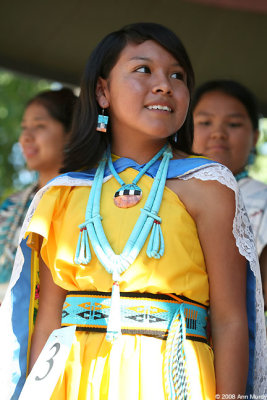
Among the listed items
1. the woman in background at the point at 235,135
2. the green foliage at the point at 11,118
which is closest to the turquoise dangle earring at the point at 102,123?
the woman in background at the point at 235,135

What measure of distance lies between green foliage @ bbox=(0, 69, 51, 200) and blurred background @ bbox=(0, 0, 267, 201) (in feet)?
15.9

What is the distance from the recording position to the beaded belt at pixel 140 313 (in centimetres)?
210

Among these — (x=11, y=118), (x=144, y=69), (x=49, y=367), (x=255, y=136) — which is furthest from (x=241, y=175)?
(x=11, y=118)

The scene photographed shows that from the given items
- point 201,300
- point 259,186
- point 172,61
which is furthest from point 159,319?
point 259,186

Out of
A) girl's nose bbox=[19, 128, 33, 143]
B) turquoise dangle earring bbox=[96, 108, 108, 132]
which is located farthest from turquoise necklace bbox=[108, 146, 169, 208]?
girl's nose bbox=[19, 128, 33, 143]

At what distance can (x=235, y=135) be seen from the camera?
12.1 feet

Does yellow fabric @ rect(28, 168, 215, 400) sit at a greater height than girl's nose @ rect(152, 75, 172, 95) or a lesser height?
lesser

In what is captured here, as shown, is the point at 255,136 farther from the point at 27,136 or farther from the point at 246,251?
the point at 246,251

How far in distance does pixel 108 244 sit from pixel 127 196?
0.61 feet

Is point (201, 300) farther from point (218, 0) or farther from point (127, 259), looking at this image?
point (218, 0)

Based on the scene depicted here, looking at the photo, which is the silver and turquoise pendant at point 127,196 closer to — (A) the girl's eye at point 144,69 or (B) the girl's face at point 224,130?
(A) the girl's eye at point 144,69

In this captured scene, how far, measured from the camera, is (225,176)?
2248 mm

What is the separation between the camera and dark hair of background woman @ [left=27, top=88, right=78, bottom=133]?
13.7 ft

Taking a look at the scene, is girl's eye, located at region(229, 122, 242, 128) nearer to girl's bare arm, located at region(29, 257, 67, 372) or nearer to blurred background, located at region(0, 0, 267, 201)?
blurred background, located at region(0, 0, 267, 201)
